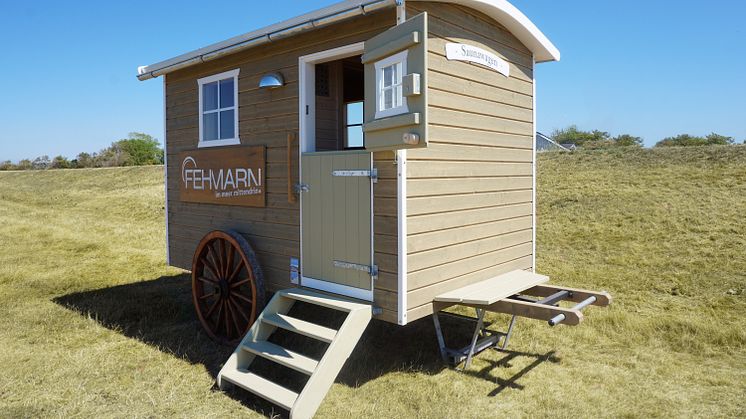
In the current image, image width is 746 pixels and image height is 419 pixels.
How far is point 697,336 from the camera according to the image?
17.2 ft

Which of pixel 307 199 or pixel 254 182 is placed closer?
pixel 307 199

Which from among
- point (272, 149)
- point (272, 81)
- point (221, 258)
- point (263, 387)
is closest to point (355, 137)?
point (272, 149)

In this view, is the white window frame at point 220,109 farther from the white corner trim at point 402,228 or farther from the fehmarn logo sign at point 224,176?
the white corner trim at point 402,228

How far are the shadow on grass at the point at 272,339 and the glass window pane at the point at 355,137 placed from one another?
A: 195 cm

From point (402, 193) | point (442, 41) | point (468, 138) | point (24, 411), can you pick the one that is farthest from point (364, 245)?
point (24, 411)

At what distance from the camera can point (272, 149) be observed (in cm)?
494

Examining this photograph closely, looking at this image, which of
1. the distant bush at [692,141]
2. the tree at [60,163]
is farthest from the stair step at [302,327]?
the tree at [60,163]

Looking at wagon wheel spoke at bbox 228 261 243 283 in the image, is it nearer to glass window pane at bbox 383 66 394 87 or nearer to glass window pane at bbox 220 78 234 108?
glass window pane at bbox 220 78 234 108

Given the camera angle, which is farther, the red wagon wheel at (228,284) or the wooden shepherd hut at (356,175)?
the red wagon wheel at (228,284)

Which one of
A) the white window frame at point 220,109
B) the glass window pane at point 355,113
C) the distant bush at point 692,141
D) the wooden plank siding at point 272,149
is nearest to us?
the wooden plank siding at point 272,149

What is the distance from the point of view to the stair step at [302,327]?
4004mm

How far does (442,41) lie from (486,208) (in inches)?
60.1

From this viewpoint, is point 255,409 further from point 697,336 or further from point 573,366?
point 697,336

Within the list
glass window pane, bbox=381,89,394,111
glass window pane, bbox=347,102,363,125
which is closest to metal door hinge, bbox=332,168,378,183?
glass window pane, bbox=381,89,394,111
